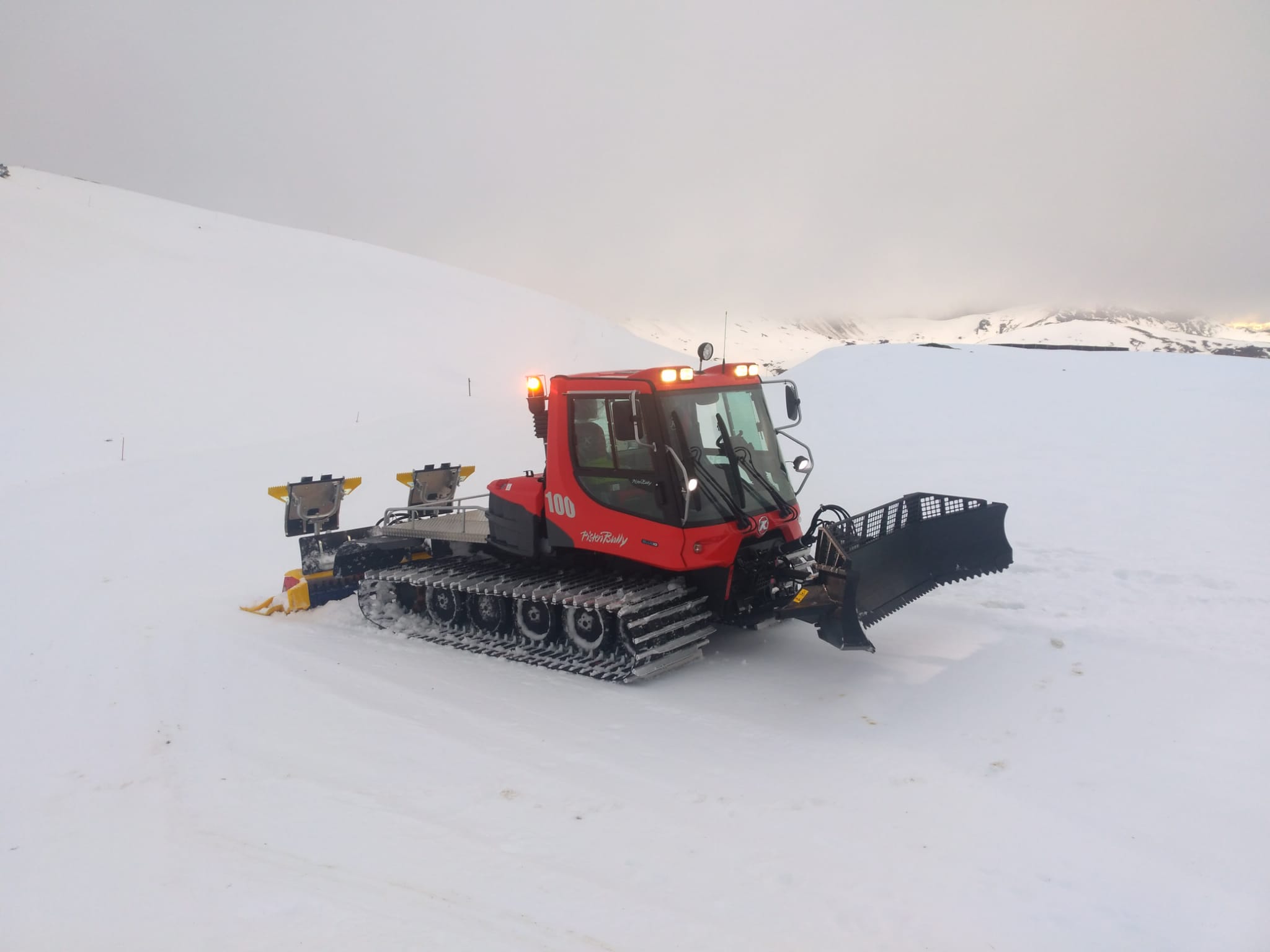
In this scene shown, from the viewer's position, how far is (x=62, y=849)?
3.84 metres

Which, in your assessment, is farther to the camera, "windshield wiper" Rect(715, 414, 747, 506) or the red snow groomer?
"windshield wiper" Rect(715, 414, 747, 506)

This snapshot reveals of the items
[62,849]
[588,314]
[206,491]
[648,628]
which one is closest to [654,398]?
[648,628]

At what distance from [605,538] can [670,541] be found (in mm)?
710

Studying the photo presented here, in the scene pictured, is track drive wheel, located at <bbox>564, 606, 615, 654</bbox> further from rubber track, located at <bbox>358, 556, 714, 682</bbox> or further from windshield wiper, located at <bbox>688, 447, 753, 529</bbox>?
windshield wiper, located at <bbox>688, 447, 753, 529</bbox>

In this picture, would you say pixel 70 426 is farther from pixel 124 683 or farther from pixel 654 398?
pixel 654 398

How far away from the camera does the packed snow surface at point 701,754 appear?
335cm

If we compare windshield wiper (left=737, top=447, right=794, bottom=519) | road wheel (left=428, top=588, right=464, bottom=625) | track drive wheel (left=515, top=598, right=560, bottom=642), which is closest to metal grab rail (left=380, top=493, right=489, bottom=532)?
road wheel (left=428, top=588, right=464, bottom=625)

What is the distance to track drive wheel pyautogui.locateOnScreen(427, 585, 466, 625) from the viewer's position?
24.1 ft

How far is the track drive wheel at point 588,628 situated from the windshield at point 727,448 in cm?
120

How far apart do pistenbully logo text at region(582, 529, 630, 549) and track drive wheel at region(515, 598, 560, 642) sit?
70 cm

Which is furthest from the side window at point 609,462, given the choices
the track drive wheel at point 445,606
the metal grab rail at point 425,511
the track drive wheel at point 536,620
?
the metal grab rail at point 425,511

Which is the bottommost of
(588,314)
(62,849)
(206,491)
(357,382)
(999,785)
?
(999,785)

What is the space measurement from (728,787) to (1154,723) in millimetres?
2898

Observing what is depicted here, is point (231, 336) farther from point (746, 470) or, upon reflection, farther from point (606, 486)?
point (746, 470)
